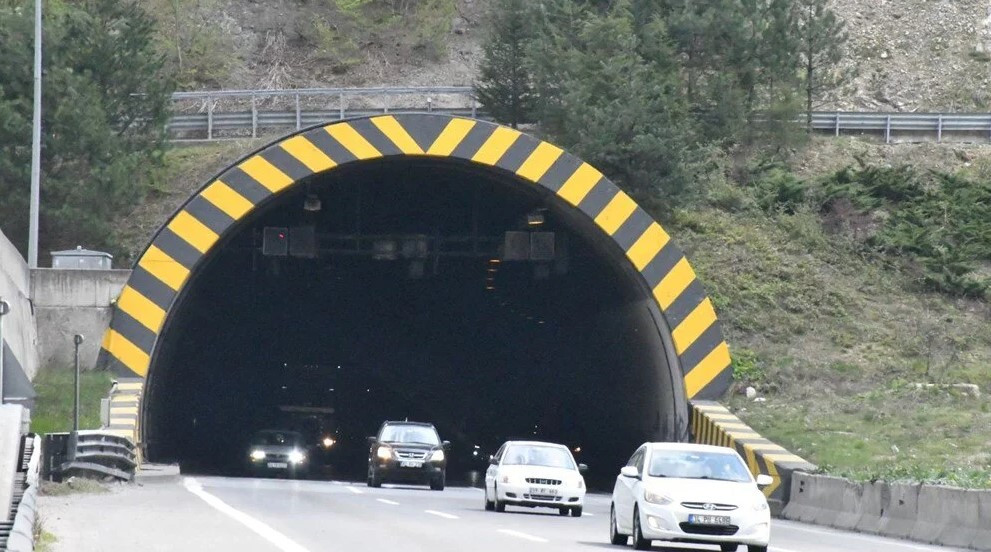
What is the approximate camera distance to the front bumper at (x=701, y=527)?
62.7 ft

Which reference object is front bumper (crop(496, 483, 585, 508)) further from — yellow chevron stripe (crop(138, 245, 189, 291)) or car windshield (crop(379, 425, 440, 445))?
yellow chevron stripe (crop(138, 245, 189, 291))

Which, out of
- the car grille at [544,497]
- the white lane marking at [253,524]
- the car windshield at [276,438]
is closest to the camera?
the white lane marking at [253,524]

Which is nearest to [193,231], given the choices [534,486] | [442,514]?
[534,486]

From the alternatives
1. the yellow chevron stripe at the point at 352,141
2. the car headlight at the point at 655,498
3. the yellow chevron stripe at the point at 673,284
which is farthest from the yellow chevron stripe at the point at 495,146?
the car headlight at the point at 655,498

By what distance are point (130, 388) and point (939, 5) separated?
182ft

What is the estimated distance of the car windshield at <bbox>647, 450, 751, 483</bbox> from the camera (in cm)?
2036

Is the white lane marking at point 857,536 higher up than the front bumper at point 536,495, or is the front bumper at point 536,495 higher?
the front bumper at point 536,495

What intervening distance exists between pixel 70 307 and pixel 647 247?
491 inches

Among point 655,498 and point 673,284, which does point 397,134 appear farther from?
point 655,498

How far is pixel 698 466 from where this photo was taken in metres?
20.6

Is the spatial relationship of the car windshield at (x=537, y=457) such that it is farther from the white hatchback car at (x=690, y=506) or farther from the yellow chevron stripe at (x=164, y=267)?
the yellow chevron stripe at (x=164, y=267)

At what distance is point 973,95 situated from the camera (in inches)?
2913

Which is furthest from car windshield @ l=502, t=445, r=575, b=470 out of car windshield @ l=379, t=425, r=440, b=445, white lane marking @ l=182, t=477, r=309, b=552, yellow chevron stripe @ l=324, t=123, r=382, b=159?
yellow chevron stripe @ l=324, t=123, r=382, b=159

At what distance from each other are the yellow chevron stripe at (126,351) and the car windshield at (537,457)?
33.0 ft
